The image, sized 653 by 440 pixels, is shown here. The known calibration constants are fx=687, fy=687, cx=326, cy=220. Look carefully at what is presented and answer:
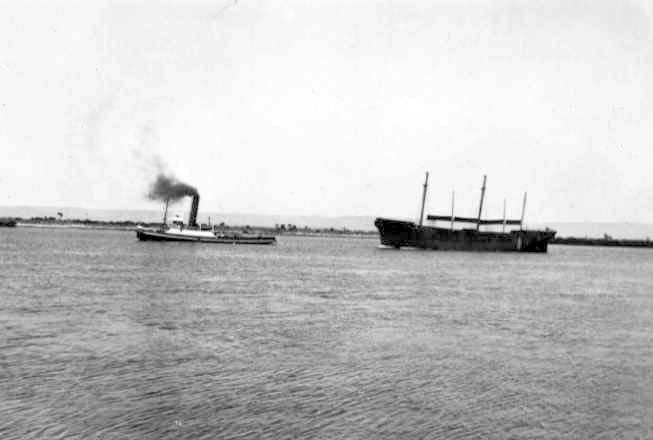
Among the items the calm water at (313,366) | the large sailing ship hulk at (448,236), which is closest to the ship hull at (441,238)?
the large sailing ship hulk at (448,236)

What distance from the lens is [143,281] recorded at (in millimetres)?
32781

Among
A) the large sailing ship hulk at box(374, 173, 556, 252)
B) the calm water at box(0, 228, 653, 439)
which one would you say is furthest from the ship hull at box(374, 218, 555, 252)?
the calm water at box(0, 228, 653, 439)

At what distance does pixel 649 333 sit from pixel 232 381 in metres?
14.3

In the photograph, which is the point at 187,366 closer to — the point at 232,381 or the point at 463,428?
the point at 232,381

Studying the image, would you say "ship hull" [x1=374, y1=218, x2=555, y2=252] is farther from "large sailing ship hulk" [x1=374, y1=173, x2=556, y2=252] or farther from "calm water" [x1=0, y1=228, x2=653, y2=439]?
"calm water" [x1=0, y1=228, x2=653, y2=439]

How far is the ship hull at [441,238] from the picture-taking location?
83.4 m

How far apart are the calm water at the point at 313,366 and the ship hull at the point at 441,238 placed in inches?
2121

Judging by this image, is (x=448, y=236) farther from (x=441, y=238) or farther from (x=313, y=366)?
(x=313, y=366)

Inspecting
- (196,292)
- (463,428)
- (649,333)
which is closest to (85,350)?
(463,428)

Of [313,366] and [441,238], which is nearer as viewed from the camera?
[313,366]

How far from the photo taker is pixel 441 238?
281 feet

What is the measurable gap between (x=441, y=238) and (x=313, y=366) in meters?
72.9

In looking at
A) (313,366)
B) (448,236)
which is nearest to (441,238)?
(448,236)

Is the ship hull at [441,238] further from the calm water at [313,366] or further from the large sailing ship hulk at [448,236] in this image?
the calm water at [313,366]
